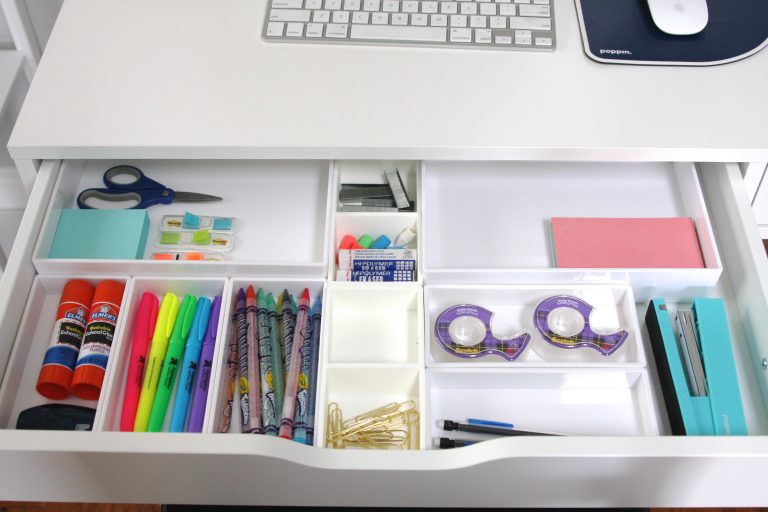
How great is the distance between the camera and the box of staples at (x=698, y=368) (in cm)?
82

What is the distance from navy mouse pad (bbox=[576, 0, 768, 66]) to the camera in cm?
96

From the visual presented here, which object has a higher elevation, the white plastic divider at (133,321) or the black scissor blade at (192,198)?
the black scissor blade at (192,198)

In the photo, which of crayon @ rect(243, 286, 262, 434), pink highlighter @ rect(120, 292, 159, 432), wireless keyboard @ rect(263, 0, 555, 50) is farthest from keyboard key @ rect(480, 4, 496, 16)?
pink highlighter @ rect(120, 292, 159, 432)

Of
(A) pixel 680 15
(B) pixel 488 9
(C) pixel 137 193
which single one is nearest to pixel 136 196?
(C) pixel 137 193

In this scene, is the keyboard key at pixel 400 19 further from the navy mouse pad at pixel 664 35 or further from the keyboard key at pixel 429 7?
the navy mouse pad at pixel 664 35

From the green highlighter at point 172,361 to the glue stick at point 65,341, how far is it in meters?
0.12

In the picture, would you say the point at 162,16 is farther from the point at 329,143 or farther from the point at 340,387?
the point at 340,387

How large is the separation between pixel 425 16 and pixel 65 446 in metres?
0.74

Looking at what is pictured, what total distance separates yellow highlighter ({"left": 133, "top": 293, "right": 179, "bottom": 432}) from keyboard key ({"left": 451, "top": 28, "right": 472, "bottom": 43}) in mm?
552

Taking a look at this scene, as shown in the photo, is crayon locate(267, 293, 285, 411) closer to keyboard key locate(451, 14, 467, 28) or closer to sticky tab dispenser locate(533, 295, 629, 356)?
sticky tab dispenser locate(533, 295, 629, 356)

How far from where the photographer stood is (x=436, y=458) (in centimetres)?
67

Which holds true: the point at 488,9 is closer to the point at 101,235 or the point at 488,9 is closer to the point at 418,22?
the point at 418,22

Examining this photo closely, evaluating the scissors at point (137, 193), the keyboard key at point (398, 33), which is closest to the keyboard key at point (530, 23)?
the keyboard key at point (398, 33)

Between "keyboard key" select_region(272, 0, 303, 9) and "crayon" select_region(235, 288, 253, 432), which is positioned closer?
"crayon" select_region(235, 288, 253, 432)
